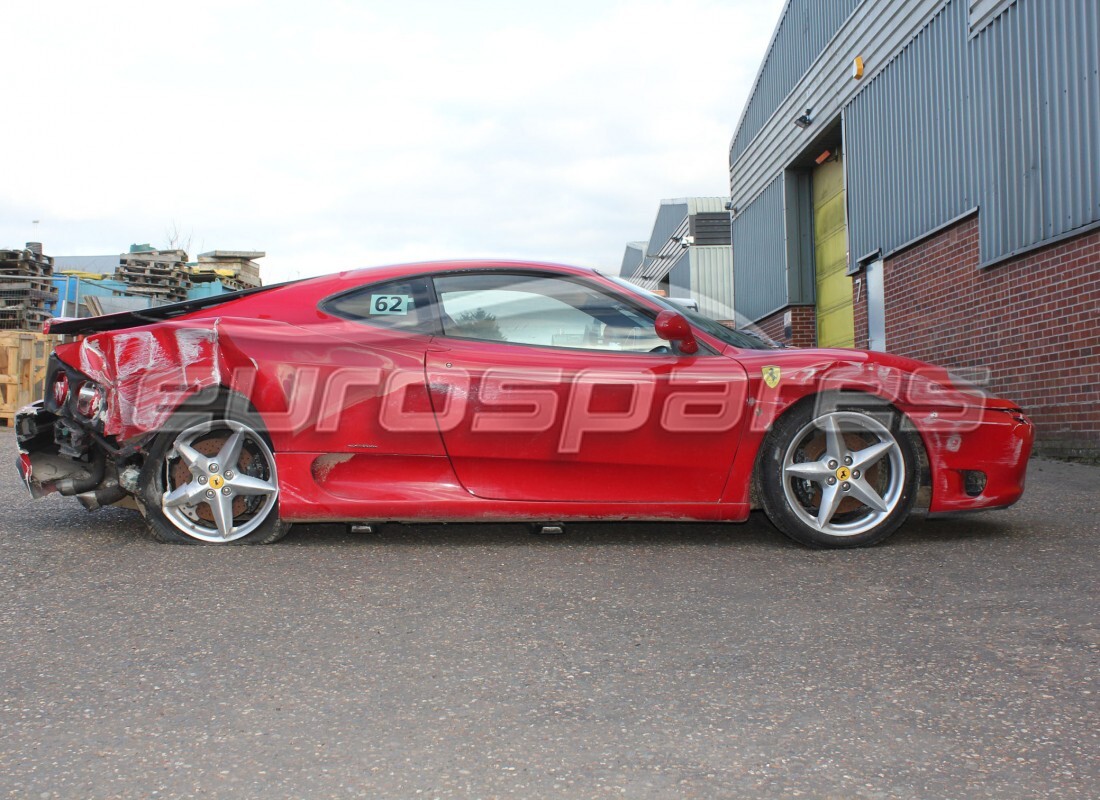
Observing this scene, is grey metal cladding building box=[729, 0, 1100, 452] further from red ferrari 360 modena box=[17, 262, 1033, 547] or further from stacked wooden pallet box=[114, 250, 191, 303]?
stacked wooden pallet box=[114, 250, 191, 303]

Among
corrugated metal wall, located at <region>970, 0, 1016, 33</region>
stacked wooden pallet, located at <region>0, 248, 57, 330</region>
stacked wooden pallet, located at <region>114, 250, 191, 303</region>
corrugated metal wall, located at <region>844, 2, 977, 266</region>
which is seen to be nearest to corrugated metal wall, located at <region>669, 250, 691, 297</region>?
stacked wooden pallet, located at <region>114, 250, 191, 303</region>

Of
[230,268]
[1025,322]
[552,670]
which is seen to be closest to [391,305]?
[552,670]

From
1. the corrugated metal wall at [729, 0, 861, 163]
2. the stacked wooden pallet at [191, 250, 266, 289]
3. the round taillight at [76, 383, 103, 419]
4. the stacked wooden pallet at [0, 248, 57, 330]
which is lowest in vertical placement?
the round taillight at [76, 383, 103, 419]

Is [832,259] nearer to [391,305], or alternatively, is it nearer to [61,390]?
[391,305]

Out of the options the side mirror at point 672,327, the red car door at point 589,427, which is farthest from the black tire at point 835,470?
the side mirror at point 672,327

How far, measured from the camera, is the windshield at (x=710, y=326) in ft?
14.7

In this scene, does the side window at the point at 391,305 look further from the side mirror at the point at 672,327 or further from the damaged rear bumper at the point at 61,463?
the damaged rear bumper at the point at 61,463

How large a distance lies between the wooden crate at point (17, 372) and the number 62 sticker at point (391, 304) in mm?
9988

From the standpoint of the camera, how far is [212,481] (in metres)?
4.39

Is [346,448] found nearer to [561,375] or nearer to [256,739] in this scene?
[561,375]

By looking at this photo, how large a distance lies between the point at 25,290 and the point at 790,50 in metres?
13.7

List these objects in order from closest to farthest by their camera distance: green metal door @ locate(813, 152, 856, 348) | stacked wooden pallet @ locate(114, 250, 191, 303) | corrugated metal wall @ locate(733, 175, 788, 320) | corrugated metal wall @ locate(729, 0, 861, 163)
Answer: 1. corrugated metal wall @ locate(729, 0, 861, 163)
2. green metal door @ locate(813, 152, 856, 348)
3. corrugated metal wall @ locate(733, 175, 788, 320)
4. stacked wooden pallet @ locate(114, 250, 191, 303)

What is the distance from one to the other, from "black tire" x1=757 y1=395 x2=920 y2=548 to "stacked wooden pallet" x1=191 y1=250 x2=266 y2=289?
18.9 meters

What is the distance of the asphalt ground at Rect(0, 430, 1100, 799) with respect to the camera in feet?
6.70
